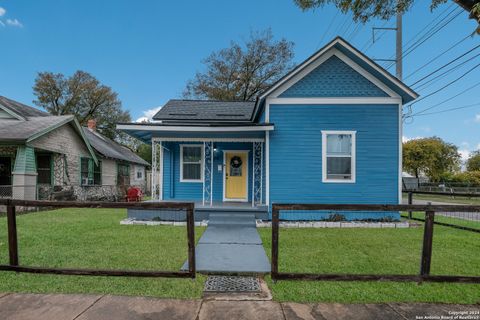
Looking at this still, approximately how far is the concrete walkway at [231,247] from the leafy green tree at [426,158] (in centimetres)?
3519

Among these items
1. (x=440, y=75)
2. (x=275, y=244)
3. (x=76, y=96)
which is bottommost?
(x=275, y=244)

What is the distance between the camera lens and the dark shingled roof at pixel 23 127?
37.8 feet

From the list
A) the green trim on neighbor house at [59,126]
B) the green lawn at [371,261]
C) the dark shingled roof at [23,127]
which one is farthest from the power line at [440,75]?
the dark shingled roof at [23,127]

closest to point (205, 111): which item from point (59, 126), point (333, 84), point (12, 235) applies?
point (333, 84)

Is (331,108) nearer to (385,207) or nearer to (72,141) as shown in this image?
(385,207)

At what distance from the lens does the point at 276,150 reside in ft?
29.4

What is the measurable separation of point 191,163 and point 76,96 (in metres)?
33.8

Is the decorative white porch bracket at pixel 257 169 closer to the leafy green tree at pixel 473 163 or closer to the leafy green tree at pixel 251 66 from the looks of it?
the leafy green tree at pixel 251 66

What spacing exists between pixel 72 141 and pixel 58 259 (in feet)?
41.1

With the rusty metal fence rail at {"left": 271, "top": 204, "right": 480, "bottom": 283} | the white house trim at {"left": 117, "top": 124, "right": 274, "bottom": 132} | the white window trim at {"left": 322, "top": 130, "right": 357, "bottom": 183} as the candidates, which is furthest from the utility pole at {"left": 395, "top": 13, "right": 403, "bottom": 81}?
the rusty metal fence rail at {"left": 271, "top": 204, "right": 480, "bottom": 283}

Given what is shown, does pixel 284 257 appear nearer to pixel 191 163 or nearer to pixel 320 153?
pixel 320 153

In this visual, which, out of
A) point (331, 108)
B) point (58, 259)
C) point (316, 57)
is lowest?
point (58, 259)

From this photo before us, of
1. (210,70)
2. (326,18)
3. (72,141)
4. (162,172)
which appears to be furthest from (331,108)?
(210,70)

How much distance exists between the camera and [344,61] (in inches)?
353
